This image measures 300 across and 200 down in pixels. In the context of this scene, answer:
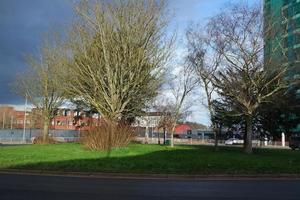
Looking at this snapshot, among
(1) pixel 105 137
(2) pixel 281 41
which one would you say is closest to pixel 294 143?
(2) pixel 281 41

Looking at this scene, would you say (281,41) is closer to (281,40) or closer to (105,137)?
(281,40)

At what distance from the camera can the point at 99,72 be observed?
44.8 metres

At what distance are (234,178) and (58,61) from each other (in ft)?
107

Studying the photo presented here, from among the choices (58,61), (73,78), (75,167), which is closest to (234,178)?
(75,167)

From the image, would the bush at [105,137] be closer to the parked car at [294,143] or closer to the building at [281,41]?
the building at [281,41]

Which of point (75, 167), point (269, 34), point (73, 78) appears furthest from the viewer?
point (73, 78)

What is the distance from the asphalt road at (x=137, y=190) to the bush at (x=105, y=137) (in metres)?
14.8

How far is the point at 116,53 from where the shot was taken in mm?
44219

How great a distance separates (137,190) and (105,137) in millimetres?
18538

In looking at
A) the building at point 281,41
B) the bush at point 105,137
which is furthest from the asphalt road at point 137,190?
the building at point 281,41

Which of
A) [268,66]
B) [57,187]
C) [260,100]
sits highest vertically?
[268,66]

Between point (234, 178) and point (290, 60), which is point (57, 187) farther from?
point (290, 60)

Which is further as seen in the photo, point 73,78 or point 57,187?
point 73,78

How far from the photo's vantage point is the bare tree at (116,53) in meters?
44.1
